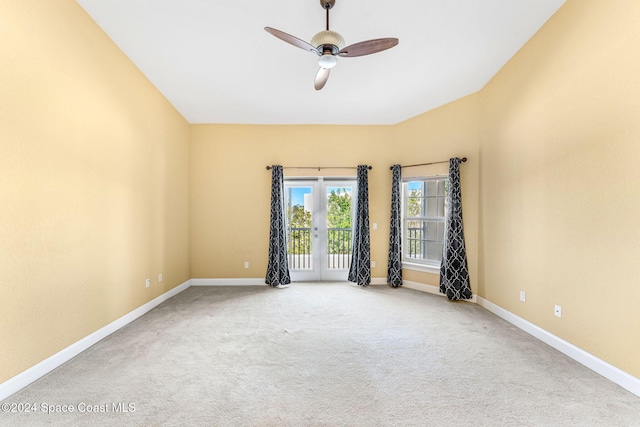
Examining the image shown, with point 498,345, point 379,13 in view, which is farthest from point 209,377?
point 379,13

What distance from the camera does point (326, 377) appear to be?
214cm

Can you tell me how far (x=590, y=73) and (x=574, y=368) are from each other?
2.52 metres

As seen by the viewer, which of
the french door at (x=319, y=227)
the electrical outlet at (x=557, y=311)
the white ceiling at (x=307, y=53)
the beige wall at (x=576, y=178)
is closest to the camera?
the beige wall at (x=576, y=178)

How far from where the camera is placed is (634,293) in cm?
197

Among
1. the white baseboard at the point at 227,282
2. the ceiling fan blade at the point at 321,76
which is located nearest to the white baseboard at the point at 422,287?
the white baseboard at the point at 227,282

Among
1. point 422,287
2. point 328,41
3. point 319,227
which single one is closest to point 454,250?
point 422,287

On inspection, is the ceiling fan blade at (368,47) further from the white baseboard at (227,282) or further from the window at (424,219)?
the white baseboard at (227,282)

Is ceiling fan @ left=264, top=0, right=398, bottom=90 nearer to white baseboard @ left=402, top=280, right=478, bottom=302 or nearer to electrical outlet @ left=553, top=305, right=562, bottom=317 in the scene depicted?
electrical outlet @ left=553, top=305, right=562, bottom=317

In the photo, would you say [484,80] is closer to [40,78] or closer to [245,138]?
[245,138]

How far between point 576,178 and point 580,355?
1.57 meters

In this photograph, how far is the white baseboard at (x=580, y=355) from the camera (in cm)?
198

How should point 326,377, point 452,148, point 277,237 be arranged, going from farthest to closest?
point 277,237 < point 452,148 < point 326,377

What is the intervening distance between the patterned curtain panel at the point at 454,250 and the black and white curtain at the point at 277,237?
267 centimetres

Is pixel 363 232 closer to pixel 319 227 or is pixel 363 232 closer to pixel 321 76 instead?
pixel 319 227
